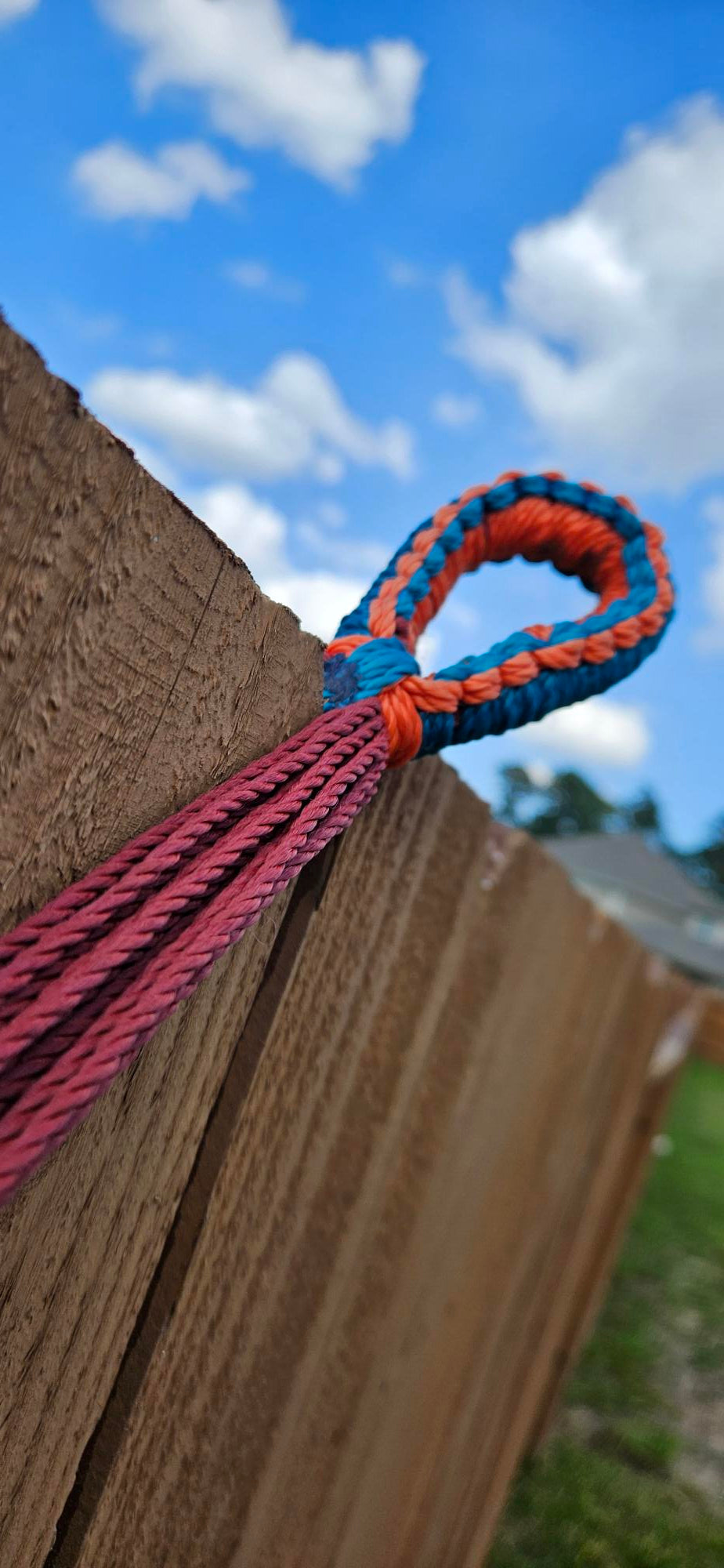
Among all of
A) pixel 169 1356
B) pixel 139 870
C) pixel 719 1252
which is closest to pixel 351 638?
pixel 139 870

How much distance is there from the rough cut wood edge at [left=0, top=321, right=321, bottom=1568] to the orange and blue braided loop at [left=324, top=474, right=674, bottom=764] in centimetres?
10

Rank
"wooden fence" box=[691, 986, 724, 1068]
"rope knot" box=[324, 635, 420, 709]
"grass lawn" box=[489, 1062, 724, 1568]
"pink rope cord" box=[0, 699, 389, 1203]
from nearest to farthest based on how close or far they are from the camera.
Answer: "pink rope cord" box=[0, 699, 389, 1203], "rope knot" box=[324, 635, 420, 709], "grass lawn" box=[489, 1062, 724, 1568], "wooden fence" box=[691, 986, 724, 1068]

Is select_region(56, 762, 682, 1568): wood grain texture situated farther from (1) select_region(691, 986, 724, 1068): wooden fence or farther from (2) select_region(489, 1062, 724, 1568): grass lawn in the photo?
(1) select_region(691, 986, 724, 1068): wooden fence

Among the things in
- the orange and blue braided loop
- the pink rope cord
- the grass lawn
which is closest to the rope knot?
the orange and blue braided loop

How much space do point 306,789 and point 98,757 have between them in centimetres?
17

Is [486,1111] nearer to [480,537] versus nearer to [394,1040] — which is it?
[394,1040]

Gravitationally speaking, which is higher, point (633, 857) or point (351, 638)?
point (633, 857)

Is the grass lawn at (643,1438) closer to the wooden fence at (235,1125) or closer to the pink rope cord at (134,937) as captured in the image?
the wooden fence at (235,1125)

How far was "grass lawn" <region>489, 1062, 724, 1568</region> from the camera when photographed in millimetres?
2975

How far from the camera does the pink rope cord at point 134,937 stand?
584mm

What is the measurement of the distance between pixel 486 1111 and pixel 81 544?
1376mm

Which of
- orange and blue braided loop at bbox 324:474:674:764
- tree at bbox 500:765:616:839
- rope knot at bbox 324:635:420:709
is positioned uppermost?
tree at bbox 500:765:616:839

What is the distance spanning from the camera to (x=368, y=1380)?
1366 mm

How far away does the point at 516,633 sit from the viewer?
3.65 ft
